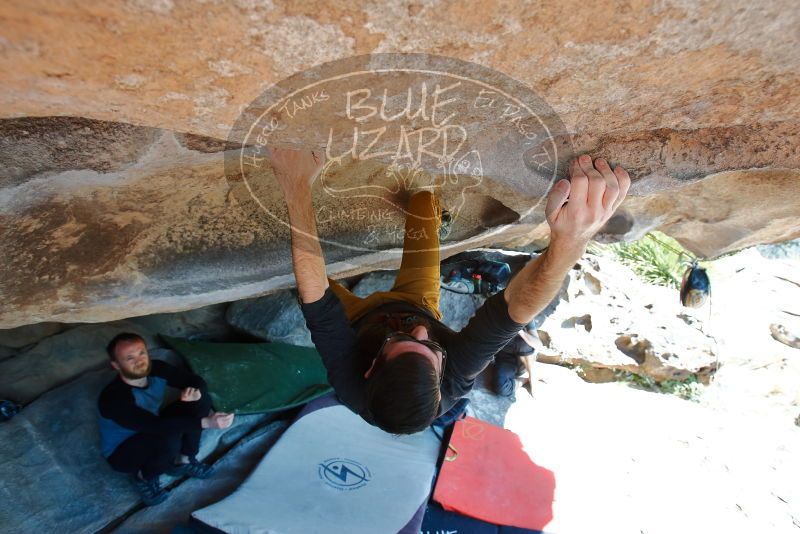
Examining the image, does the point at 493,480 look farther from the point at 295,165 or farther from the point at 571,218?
the point at 295,165

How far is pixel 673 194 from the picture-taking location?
224 cm

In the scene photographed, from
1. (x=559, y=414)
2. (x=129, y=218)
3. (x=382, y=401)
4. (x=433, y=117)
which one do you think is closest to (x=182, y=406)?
(x=129, y=218)

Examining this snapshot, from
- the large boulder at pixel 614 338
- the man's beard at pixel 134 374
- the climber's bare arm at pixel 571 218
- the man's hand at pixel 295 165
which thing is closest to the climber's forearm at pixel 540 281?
the climber's bare arm at pixel 571 218

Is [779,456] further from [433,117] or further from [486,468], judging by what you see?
[433,117]

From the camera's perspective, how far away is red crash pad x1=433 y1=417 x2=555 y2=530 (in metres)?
2.87

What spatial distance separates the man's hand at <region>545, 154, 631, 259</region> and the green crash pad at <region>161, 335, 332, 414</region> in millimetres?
2307

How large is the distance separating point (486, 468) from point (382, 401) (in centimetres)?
225

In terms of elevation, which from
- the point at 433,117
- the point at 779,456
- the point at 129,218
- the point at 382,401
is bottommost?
the point at 779,456

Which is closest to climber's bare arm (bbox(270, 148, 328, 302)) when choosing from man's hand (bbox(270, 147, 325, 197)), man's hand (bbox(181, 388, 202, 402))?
man's hand (bbox(270, 147, 325, 197))

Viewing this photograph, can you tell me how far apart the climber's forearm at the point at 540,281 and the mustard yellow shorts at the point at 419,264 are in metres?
0.50

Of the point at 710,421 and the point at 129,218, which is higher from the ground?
the point at 129,218

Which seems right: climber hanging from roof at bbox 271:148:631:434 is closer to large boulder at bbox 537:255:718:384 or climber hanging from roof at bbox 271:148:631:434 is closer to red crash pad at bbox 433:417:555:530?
red crash pad at bbox 433:417:555:530

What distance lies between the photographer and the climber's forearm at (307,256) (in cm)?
133

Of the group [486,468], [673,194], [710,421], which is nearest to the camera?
[673,194]
